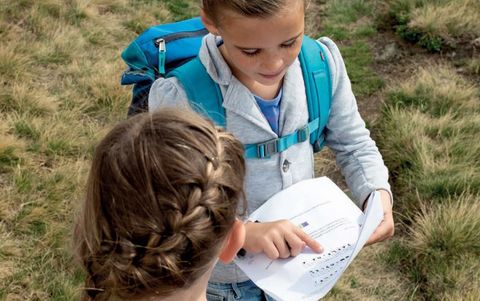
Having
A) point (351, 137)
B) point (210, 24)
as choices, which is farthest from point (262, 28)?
point (351, 137)

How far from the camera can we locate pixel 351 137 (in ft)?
7.07

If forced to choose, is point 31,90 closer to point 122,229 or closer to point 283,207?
point 283,207

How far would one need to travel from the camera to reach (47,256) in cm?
334

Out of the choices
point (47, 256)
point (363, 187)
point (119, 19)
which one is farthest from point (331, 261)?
point (119, 19)

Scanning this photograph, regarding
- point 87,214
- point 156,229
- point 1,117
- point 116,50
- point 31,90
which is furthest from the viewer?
point 116,50

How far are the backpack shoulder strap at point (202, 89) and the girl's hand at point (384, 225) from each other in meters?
0.59

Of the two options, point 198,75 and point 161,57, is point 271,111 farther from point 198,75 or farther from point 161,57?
point 161,57

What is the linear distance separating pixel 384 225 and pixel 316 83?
502 millimetres

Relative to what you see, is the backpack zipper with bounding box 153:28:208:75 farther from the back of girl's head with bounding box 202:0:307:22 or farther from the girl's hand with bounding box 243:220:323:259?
the girl's hand with bounding box 243:220:323:259

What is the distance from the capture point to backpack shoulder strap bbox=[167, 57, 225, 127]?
1.95 meters

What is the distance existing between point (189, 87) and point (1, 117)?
8.70 feet

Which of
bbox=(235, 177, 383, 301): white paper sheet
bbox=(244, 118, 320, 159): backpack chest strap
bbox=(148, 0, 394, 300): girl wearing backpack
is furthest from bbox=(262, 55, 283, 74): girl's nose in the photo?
bbox=(235, 177, 383, 301): white paper sheet

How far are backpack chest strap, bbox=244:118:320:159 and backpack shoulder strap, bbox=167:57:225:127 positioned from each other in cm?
13

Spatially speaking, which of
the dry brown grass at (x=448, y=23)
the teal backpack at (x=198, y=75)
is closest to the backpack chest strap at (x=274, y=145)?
the teal backpack at (x=198, y=75)
